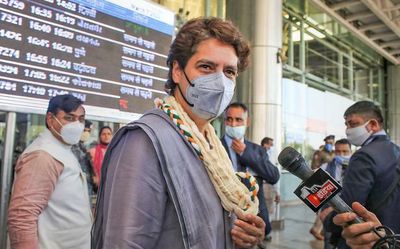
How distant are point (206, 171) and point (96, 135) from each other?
140 inches

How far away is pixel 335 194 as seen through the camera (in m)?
1.10

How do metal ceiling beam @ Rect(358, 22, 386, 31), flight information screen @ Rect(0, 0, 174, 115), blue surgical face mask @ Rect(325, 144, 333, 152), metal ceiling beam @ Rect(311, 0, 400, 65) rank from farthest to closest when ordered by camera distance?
metal ceiling beam @ Rect(358, 22, 386, 31) → metal ceiling beam @ Rect(311, 0, 400, 65) → blue surgical face mask @ Rect(325, 144, 333, 152) → flight information screen @ Rect(0, 0, 174, 115)

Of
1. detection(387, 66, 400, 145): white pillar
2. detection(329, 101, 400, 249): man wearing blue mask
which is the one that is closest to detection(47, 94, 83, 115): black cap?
detection(329, 101, 400, 249): man wearing blue mask

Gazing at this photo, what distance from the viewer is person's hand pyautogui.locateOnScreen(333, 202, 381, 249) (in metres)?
1.12

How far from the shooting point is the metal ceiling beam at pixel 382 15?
1024 cm

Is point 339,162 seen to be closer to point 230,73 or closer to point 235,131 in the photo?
point 235,131

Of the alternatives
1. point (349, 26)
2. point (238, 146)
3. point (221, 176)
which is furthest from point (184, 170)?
point (349, 26)

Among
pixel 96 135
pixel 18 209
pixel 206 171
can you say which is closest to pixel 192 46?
pixel 206 171

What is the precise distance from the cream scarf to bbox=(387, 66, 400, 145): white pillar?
60.8 feet

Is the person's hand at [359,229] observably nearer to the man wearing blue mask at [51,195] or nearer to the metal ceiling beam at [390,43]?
the man wearing blue mask at [51,195]

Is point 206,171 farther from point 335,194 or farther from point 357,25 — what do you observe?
point 357,25

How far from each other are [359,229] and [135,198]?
0.67m

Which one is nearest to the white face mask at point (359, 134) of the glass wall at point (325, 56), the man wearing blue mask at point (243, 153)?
the man wearing blue mask at point (243, 153)

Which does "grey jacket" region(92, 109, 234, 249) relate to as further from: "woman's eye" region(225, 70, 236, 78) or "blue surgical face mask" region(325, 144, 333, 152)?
"blue surgical face mask" region(325, 144, 333, 152)
